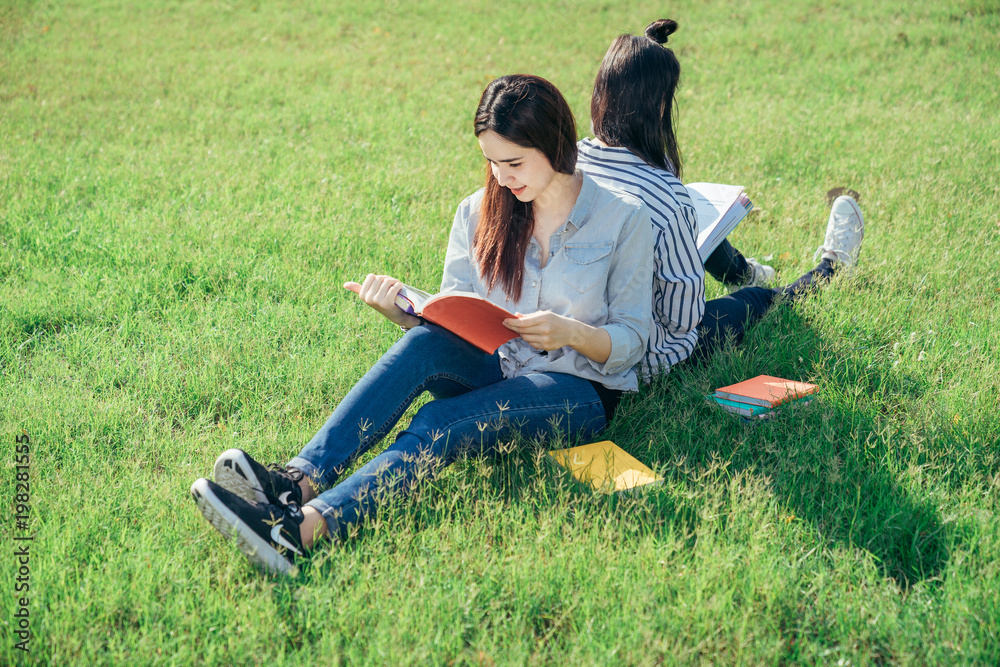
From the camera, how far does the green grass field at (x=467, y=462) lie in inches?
92.0

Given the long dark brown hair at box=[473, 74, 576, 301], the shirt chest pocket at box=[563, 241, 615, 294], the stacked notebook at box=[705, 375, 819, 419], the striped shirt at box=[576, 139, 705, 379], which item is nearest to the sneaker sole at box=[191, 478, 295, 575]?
the long dark brown hair at box=[473, 74, 576, 301]

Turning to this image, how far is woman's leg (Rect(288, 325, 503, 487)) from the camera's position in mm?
2834

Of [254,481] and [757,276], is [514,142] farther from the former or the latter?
[757,276]

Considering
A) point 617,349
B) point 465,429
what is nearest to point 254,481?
point 465,429

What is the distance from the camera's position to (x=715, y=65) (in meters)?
10.2

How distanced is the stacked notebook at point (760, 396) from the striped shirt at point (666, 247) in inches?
11.5

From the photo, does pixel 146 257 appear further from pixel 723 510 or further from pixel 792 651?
pixel 792 651

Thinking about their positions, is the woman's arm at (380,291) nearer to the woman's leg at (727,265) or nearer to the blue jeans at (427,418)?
the blue jeans at (427,418)

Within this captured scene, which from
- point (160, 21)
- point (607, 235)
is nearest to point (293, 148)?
point (607, 235)

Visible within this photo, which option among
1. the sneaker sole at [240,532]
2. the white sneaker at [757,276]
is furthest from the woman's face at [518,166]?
the white sneaker at [757,276]

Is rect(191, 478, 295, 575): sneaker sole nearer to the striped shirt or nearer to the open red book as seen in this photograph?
the open red book

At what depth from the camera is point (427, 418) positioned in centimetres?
289

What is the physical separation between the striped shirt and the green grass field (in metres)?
0.23

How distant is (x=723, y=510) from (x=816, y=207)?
3.69m
